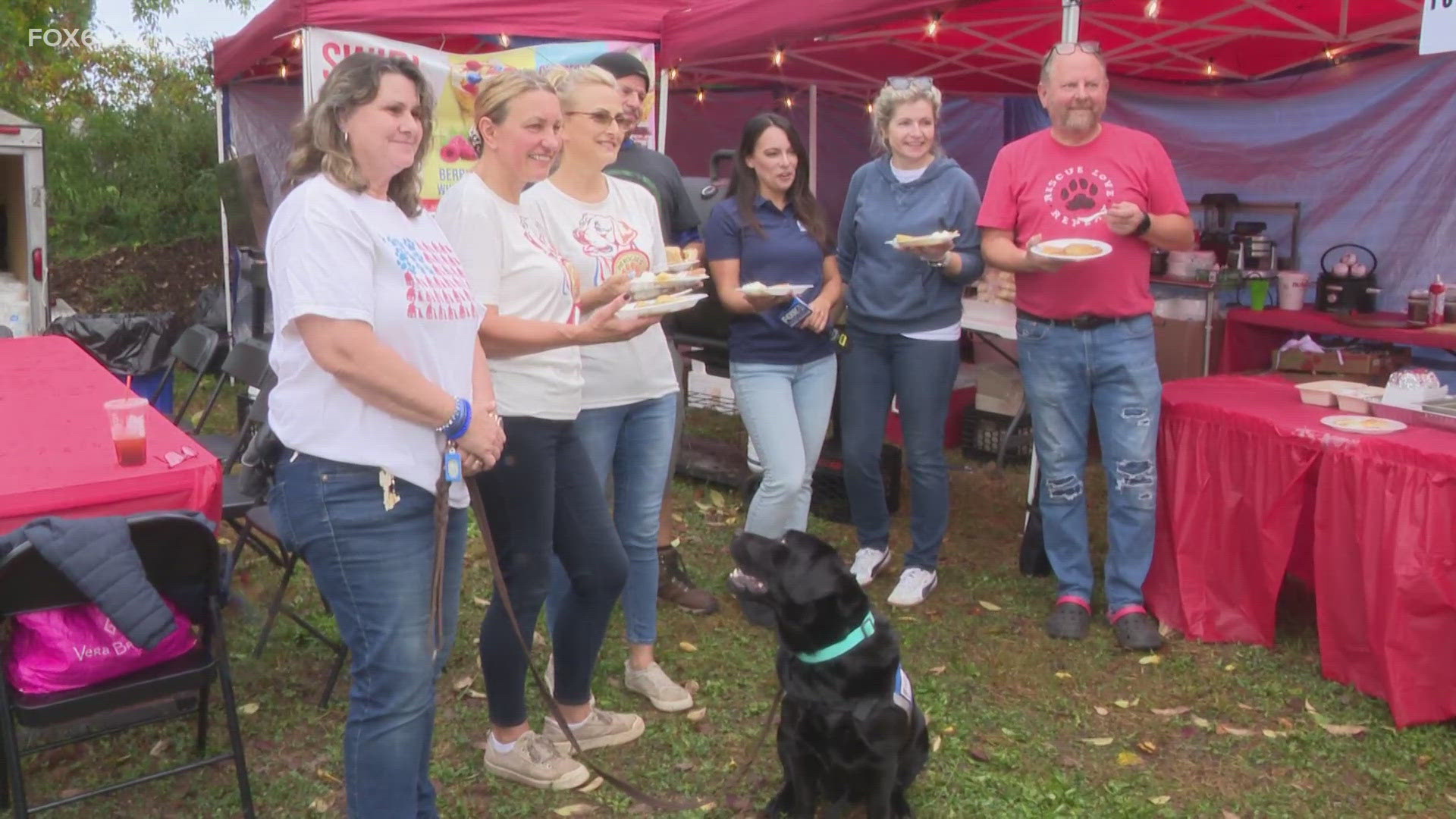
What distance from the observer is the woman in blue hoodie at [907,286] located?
12.3 ft

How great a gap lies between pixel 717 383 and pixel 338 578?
4945mm

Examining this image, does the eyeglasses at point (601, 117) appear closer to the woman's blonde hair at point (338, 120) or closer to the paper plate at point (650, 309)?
the paper plate at point (650, 309)

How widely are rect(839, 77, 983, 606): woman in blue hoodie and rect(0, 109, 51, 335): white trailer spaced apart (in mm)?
4762

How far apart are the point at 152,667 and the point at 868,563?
8.11ft

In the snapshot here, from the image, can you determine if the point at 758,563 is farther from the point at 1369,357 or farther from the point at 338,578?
the point at 1369,357

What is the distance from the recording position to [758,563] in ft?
8.27

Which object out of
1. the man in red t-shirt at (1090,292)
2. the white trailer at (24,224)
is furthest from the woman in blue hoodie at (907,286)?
the white trailer at (24,224)

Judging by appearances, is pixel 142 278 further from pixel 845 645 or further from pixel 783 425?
pixel 845 645

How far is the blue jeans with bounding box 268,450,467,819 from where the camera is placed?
1928 mm

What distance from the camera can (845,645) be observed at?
2441 mm

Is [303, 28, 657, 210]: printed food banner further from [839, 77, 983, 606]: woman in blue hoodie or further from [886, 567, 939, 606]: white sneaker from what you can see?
[886, 567, 939, 606]: white sneaker

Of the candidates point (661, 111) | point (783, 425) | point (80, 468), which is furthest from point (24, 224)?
point (783, 425)

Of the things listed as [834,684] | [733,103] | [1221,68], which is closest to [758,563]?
[834,684]

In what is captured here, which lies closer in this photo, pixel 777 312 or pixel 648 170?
pixel 648 170
